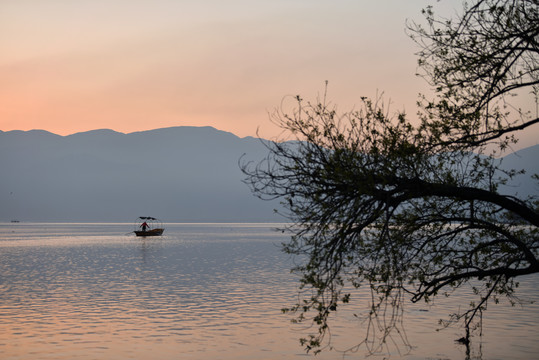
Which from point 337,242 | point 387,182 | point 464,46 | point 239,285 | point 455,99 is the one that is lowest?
point 239,285

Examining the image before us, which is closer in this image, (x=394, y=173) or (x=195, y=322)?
(x=394, y=173)

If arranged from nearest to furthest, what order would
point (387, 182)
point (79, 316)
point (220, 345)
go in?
point (387, 182), point (220, 345), point (79, 316)

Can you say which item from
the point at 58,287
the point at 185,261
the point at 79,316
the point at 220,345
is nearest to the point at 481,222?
the point at 220,345

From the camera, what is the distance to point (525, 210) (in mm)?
16500

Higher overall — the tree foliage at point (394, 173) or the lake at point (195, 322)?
the tree foliage at point (394, 173)

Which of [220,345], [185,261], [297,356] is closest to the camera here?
[297,356]

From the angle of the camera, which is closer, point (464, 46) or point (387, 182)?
point (387, 182)

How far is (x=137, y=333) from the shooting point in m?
33.1

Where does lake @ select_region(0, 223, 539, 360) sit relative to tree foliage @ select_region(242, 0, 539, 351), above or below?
below

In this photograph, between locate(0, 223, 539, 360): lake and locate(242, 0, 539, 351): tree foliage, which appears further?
locate(0, 223, 539, 360): lake

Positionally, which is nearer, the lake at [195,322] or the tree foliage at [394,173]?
the tree foliage at [394,173]

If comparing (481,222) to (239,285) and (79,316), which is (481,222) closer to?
(79,316)

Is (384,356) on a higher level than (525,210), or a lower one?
lower

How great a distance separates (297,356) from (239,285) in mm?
30991
